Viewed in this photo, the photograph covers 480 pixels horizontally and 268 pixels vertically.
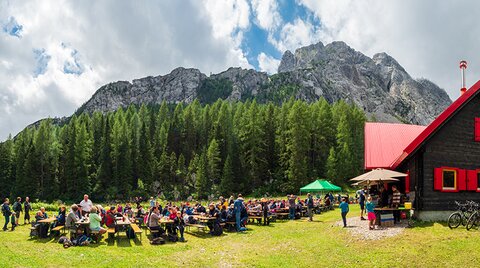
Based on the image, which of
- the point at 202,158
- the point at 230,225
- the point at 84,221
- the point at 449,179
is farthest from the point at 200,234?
the point at 202,158

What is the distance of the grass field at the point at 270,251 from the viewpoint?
522 inches

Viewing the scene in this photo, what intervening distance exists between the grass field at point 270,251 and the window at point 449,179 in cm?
274

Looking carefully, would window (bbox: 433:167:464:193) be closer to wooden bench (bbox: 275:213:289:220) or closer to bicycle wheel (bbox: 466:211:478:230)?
bicycle wheel (bbox: 466:211:478:230)

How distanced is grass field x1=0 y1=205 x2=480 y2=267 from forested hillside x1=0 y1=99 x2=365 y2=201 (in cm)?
4305

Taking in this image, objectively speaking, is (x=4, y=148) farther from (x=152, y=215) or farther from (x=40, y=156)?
(x=152, y=215)

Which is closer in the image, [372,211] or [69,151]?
[372,211]

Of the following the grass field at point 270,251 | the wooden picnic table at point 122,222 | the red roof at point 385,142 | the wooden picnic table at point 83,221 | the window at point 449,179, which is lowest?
the grass field at point 270,251

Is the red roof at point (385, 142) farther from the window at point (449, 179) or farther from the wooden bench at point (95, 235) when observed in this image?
the wooden bench at point (95, 235)

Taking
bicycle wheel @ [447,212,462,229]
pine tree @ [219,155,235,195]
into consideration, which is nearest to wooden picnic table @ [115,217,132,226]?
bicycle wheel @ [447,212,462,229]

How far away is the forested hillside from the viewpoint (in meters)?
63.8

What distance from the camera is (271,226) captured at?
74.8ft

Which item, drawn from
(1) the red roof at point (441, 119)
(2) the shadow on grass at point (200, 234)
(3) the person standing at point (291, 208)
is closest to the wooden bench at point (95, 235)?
(2) the shadow on grass at point (200, 234)

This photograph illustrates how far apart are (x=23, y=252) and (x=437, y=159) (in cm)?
1969

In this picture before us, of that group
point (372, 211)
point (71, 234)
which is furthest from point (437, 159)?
point (71, 234)
